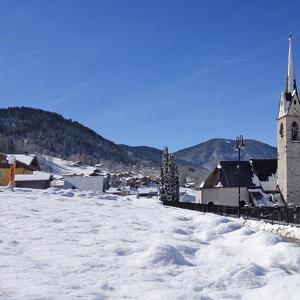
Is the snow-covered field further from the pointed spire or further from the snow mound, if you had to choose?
the pointed spire

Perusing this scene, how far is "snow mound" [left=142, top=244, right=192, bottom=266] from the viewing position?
30.3 ft

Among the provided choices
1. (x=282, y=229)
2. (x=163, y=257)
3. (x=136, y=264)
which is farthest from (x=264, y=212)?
(x=136, y=264)

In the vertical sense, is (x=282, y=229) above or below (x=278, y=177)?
below

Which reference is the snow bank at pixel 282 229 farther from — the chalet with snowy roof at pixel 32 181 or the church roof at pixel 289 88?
the church roof at pixel 289 88

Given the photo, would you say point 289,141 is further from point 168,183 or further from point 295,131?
point 168,183

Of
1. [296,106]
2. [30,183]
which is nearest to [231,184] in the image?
[296,106]

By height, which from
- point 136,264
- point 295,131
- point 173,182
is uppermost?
point 295,131

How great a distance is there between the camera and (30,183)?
57.7m

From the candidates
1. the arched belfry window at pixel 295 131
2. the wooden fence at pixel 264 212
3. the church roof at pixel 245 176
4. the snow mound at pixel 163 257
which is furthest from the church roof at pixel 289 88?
the snow mound at pixel 163 257

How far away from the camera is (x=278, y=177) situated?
64.1 meters

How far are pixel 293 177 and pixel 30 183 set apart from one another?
3286 cm

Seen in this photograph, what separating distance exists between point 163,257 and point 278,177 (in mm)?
57212

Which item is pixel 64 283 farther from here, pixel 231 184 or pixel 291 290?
pixel 231 184

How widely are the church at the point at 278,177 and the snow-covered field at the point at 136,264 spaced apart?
49593 mm
